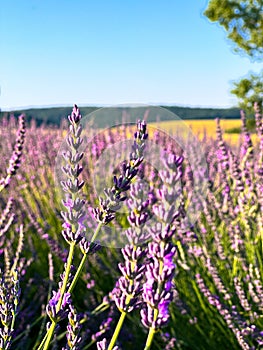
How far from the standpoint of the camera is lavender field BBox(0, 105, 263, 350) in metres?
0.77

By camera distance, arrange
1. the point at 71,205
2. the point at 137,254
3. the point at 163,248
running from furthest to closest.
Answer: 1. the point at 71,205
2. the point at 137,254
3. the point at 163,248

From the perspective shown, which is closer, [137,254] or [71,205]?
[137,254]

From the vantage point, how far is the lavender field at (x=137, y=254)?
30.4 inches

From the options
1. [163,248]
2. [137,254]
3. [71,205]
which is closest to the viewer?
[163,248]

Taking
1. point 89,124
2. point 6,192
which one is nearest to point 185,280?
point 6,192

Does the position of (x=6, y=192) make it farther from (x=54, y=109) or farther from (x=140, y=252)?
(x=54, y=109)

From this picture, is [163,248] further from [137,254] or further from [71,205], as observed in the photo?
[71,205]

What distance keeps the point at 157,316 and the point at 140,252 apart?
0.36 ft

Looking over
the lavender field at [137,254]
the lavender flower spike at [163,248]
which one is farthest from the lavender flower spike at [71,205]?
the lavender flower spike at [163,248]

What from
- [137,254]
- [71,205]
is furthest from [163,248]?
[71,205]

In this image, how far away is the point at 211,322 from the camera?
2285 mm

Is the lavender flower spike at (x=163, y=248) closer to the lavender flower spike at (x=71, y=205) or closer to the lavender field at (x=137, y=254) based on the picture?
the lavender field at (x=137, y=254)

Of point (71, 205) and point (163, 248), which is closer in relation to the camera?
point (163, 248)

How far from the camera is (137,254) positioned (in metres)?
0.80
